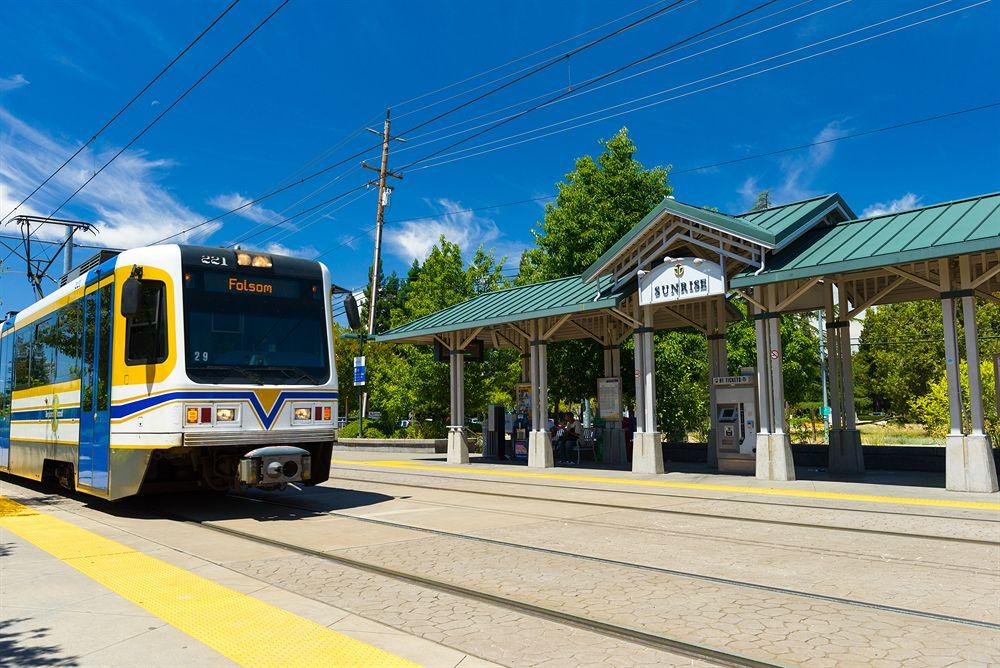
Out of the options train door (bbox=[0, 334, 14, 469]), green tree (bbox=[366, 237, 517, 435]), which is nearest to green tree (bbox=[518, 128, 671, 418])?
green tree (bbox=[366, 237, 517, 435])

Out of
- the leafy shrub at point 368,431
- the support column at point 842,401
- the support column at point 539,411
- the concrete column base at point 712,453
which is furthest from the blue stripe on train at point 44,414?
the leafy shrub at point 368,431

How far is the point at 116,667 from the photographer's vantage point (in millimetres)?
4332

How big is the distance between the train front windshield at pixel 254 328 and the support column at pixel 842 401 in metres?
11.9

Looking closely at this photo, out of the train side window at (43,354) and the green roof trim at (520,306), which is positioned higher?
the green roof trim at (520,306)

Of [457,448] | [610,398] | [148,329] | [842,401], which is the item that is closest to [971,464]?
[842,401]

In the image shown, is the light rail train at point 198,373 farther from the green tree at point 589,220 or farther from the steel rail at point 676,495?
the green tree at point 589,220

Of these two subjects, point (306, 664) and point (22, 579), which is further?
point (22, 579)

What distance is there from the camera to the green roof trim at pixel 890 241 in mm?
12359

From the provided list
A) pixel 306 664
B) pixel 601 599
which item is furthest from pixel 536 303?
pixel 306 664

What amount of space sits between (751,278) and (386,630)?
11.8 m

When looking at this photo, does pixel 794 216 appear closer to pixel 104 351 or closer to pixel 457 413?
pixel 457 413

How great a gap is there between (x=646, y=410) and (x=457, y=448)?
24.4 ft

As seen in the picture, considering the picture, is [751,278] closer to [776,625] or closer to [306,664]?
[776,625]

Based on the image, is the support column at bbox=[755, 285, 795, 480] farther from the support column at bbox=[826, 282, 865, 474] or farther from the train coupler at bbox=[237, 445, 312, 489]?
the train coupler at bbox=[237, 445, 312, 489]
